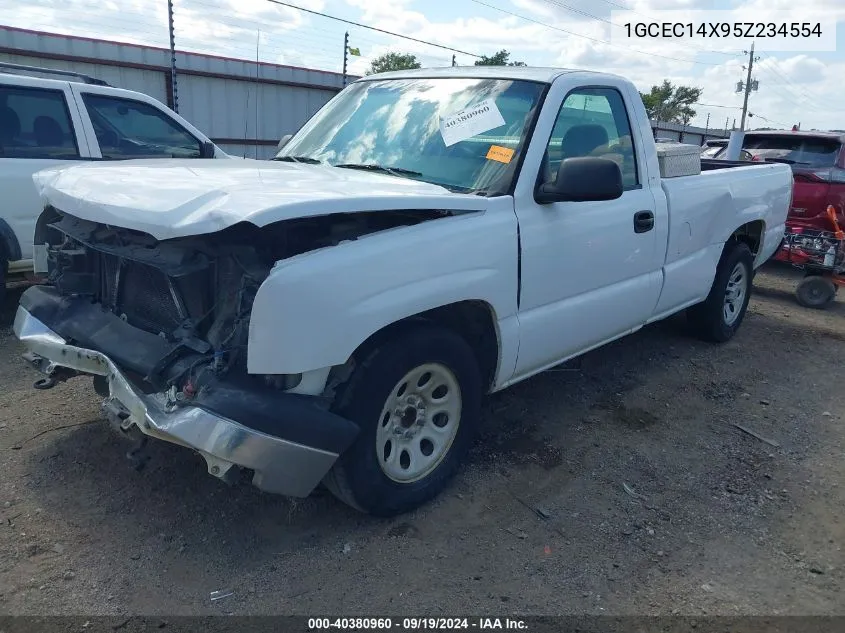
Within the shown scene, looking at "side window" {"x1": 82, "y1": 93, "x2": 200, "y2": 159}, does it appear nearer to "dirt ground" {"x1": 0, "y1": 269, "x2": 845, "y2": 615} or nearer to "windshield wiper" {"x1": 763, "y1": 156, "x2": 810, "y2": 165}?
"dirt ground" {"x1": 0, "y1": 269, "x2": 845, "y2": 615}

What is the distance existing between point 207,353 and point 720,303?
4533mm

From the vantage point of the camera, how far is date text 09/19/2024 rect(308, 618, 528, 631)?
2.53 m

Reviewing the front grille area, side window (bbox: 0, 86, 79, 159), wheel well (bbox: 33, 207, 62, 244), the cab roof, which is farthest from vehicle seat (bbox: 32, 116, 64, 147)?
the cab roof

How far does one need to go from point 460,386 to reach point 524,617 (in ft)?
3.52

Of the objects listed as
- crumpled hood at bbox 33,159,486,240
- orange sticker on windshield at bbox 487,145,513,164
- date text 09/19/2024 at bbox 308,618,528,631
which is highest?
orange sticker on windshield at bbox 487,145,513,164

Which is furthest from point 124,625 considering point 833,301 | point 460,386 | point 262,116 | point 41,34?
point 262,116

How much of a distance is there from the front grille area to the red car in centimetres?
746

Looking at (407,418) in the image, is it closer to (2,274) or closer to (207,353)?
(207,353)

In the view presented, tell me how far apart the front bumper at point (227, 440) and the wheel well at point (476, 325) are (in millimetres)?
841

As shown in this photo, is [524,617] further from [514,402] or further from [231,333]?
[514,402]

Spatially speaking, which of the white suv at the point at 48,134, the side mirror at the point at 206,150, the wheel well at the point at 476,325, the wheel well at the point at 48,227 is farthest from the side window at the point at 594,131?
the side mirror at the point at 206,150

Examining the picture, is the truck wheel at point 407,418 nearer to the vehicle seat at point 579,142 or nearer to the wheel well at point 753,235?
the vehicle seat at point 579,142

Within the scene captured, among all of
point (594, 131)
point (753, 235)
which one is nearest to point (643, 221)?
point (594, 131)

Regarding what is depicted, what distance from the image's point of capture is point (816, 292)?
25.3 ft
